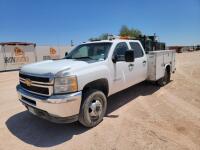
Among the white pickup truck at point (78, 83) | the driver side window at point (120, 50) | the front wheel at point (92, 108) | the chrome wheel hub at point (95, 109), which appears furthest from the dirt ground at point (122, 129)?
the driver side window at point (120, 50)

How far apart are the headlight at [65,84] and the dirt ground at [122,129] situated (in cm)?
106

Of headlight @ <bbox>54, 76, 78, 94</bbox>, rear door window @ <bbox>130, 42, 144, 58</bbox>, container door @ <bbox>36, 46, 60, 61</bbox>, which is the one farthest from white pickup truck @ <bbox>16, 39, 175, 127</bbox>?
container door @ <bbox>36, 46, 60, 61</bbox>

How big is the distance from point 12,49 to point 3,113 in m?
Result: 15.7

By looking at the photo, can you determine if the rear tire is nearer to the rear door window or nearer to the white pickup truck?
the rear door window

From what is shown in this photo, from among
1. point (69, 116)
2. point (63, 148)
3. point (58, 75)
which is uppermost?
point (58, 75)

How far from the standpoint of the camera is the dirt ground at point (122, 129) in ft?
11.3

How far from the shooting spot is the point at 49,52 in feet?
77.6

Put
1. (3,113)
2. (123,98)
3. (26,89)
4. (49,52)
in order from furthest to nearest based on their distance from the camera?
(49,52) → (123,98) → (3,113) → (26,89)

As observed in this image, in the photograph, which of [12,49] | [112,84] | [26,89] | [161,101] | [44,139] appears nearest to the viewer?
[44,139]

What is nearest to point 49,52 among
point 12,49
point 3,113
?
point 12,49

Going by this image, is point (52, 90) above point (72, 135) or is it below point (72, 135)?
above

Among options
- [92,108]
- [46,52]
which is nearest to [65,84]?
[92,108]

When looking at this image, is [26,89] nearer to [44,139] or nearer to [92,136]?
[44,139]

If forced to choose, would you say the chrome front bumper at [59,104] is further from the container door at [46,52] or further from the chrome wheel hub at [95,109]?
the container door at [46,52]
